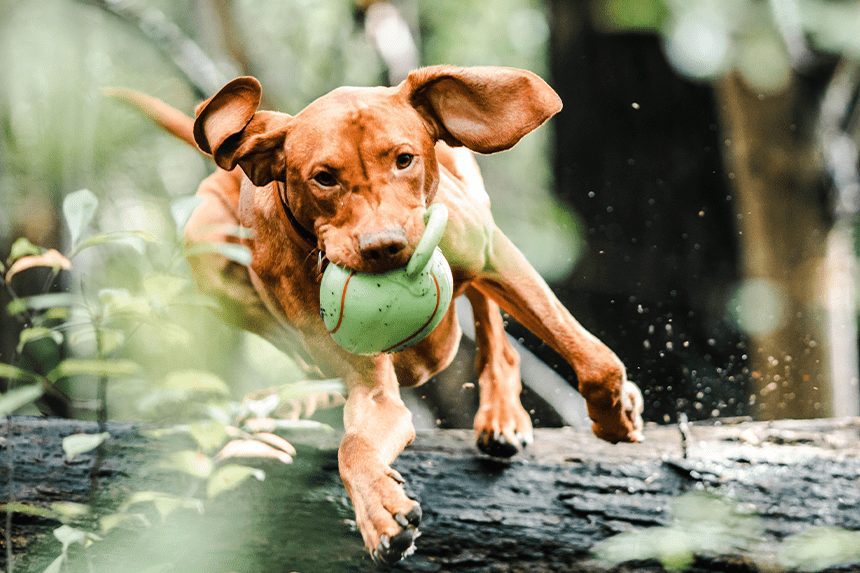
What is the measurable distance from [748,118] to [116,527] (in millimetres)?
3657

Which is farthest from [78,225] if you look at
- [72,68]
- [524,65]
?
[524,65]

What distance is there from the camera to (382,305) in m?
2.72

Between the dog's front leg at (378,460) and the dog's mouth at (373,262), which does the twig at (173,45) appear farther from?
the dog's mouth at (373,262)

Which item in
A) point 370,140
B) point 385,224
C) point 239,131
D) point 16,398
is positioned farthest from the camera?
point 239,131

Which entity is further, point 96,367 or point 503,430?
point 503,430

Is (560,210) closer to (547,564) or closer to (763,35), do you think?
(763,35)

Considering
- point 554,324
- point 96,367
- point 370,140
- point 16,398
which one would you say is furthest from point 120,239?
point 554,324

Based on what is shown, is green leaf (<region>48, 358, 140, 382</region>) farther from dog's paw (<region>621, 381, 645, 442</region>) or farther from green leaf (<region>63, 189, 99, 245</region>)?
dog's paw (<region>621, 381, 645, 442</region>)

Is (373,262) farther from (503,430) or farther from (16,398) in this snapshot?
(503,430)

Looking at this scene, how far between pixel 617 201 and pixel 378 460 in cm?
335

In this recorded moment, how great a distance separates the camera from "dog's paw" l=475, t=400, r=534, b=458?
12.5 ft

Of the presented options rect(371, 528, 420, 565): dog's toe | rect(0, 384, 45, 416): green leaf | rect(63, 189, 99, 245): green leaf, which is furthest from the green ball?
rect(0, 384, 45, 416): green leaf

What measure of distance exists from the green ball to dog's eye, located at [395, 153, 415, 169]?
0.26 m

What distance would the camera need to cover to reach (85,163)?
5.74 meters
